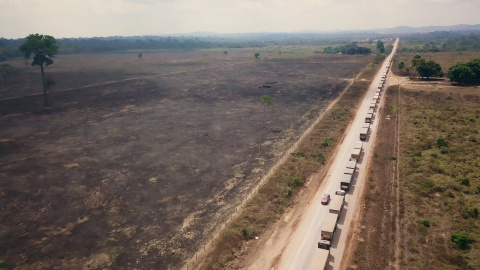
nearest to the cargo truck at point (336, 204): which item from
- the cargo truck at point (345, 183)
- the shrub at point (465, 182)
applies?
the cargo truck at point (345, 183)

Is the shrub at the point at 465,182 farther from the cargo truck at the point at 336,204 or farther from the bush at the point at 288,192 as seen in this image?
the bush at the point at 288,192

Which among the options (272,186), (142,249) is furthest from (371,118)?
(142,249)

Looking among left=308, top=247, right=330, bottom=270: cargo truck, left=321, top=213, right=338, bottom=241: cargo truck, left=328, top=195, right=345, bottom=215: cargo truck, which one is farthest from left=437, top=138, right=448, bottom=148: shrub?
left=308, top=247, right=330, bottom=270: cargo truck

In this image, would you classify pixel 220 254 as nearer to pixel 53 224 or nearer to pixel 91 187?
pixel 53 224

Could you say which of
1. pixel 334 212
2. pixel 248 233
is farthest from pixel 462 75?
pixel 248 233

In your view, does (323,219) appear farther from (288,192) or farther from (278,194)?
(278,194)

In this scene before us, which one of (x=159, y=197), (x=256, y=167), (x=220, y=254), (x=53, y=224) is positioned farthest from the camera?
(x=256, y=167)
